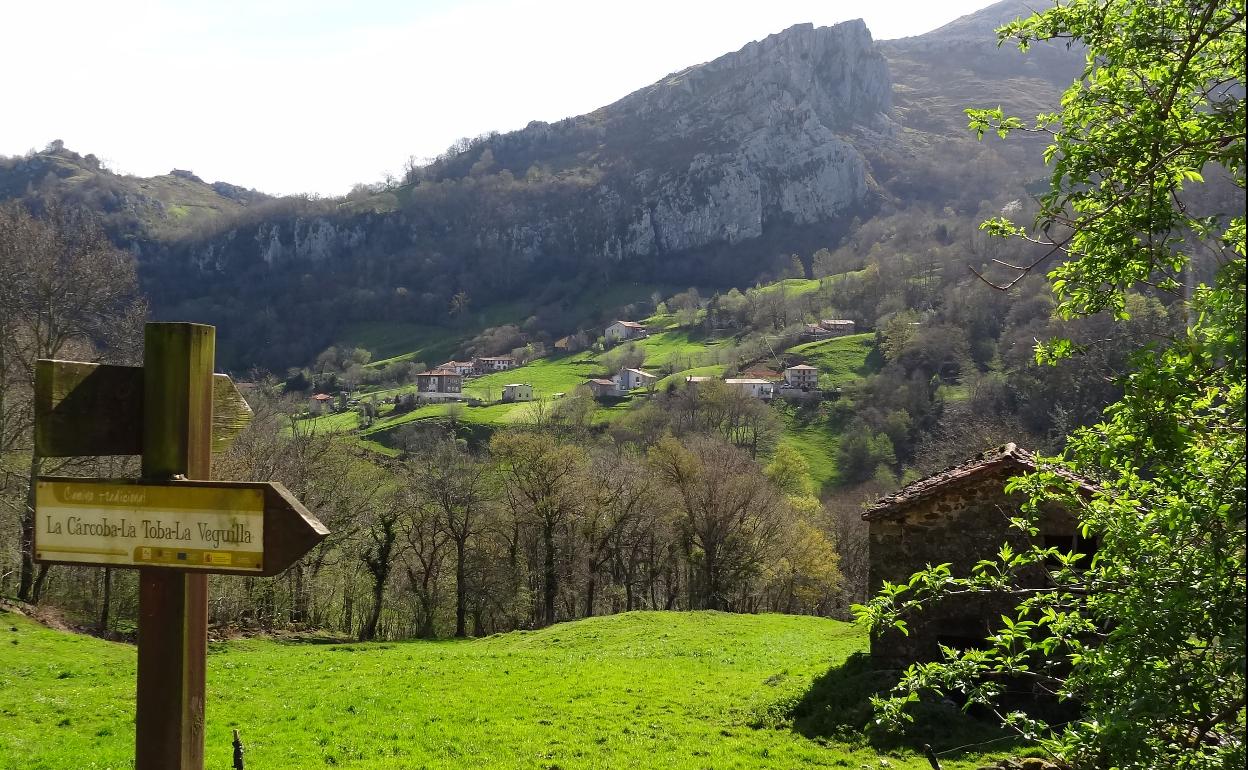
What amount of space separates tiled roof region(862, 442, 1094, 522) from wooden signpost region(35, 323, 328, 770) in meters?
14.2

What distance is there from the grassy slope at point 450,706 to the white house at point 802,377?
86794 mm

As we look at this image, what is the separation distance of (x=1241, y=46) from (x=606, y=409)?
100806 mm

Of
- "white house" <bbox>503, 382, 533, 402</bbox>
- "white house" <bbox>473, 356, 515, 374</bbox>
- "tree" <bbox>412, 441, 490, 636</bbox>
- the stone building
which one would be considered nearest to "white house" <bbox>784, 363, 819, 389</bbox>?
"white house" <bbox>503, 382, 533, 402</bbox>

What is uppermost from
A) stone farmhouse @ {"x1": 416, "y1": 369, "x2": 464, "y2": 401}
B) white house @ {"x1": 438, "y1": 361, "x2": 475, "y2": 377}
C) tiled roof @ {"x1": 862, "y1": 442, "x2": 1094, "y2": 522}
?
tiled roof @ {"x1": 862, "y1": 442, "x2": 1094, "y2": 522}

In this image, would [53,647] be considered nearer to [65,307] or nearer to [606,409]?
[65,307]

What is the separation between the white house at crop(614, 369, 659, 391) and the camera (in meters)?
116

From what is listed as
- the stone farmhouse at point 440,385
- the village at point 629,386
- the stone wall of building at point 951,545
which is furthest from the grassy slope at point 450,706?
the stone farmhouse at point 440,385

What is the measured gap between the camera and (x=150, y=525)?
156 inches

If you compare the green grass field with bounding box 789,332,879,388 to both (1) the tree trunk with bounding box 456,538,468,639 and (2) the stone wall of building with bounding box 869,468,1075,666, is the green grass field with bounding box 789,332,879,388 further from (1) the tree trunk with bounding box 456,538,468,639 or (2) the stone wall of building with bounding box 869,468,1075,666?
(2) the stone wall of building with bounding box 869,468,1075,666

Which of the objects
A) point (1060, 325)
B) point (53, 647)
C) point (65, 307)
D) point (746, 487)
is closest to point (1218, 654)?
point (53, 647)

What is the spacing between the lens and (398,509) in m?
38.1

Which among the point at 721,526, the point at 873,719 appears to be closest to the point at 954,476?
the point at 873,719

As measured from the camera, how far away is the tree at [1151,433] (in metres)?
3.38

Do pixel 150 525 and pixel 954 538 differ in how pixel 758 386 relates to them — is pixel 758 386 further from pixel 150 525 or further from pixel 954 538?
pixel 150 525
